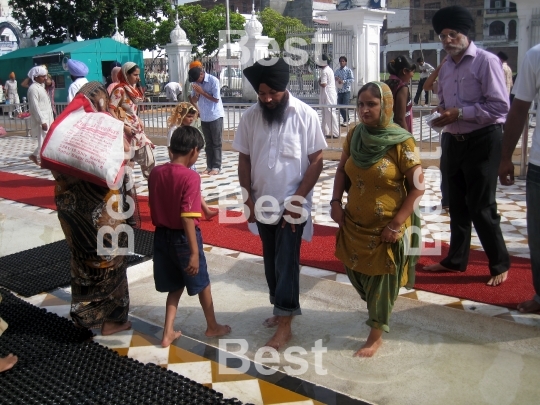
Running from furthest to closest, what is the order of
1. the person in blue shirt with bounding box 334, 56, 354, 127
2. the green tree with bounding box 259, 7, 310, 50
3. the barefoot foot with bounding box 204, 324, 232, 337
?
the green tree with bounding box 259, 7, 310, 50
the person in blue shirt with bounding box 334, 56, 354, 127
the barefoot foot with bounding box 204, 324, 232, 337

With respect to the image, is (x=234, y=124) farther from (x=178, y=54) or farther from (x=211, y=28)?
(x=211, y=28)

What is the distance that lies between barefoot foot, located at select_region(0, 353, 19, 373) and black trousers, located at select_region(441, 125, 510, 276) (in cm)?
293

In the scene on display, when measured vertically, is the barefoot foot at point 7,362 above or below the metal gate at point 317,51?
below

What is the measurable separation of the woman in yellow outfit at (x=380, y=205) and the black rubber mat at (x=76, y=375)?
3.07ft

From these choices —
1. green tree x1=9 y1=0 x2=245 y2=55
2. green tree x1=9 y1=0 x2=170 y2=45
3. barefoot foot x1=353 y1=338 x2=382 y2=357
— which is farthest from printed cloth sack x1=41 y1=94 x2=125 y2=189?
green tree x1=9 y1=0 x2=170 y2=45

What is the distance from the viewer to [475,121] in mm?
3824

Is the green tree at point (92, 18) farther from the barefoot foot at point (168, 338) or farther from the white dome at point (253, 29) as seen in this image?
the barefoot foot at point (168, 338)

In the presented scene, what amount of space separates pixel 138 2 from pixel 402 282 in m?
28.6

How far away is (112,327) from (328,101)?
9694 mm

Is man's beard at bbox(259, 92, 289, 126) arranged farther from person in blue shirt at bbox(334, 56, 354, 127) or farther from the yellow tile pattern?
person in blue shirt at bbox(334, 56, 354, 127)

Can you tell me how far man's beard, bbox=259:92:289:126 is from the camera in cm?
314

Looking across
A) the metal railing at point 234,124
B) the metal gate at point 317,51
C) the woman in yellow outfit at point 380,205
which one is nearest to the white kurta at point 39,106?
the metal railing at point 234,124

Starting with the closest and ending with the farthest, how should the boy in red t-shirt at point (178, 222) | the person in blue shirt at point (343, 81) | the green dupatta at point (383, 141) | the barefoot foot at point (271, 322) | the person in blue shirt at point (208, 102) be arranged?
the green dupatta at point (383, 141), the boy in red t-shirt at point (178, 222), the barefoot foot at point (271, 322), the person in blue shirt at point (208, 102), the person in blue shirt at point (343, 81)

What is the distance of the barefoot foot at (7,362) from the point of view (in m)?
2.96
